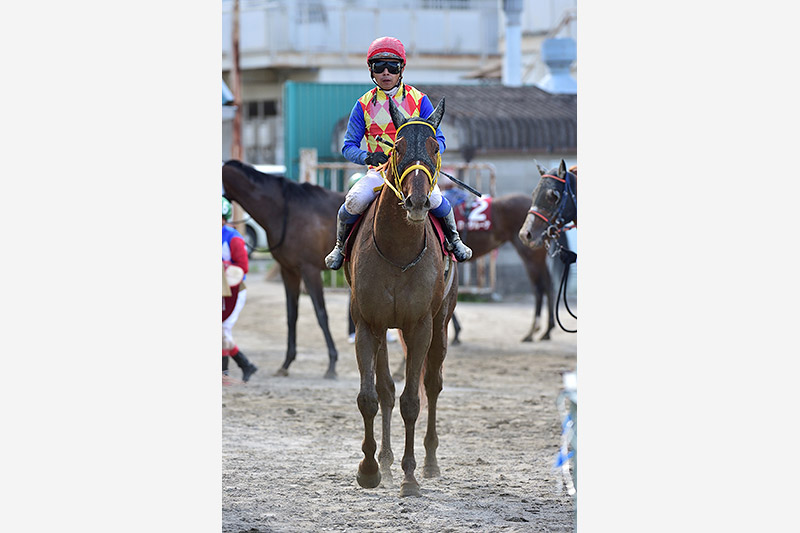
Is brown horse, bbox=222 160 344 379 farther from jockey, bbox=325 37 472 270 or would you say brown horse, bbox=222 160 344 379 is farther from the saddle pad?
jockey, bbox=325 37 472 270

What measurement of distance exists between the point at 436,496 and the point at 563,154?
14.6 m

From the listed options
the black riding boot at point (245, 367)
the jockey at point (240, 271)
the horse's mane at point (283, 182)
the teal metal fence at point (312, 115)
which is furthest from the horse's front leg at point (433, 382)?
the teal metal fence at point (312, 115)

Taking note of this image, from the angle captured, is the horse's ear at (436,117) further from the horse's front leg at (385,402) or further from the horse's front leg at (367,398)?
the horse's front leg at (385,402)

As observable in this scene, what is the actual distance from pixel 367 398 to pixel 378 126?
1507 millimetres

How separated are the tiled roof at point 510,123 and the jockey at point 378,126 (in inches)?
512

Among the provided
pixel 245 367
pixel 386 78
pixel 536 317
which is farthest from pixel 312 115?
pixel 386 78

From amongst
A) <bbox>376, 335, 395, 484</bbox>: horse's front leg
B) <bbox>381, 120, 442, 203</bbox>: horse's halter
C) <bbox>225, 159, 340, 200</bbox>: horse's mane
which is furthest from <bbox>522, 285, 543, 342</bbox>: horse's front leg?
<bbox>381, 120, 442, 203</bbox>: horse's halter

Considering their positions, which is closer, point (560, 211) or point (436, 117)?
point (436, 117)

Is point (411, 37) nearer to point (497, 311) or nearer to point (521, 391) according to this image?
point (497, 311)

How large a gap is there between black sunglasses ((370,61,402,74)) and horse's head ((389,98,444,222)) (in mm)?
636

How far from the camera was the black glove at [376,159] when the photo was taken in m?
5.77

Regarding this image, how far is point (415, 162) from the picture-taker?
525cm

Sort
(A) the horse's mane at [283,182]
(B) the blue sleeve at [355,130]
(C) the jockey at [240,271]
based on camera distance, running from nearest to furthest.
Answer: (B) the blue sleeve at [355,130] < (C) the jockey at [240,271] < (A) the horse's mane at [283,182]

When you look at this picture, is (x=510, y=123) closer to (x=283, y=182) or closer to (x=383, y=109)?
(x=283, y=182)
